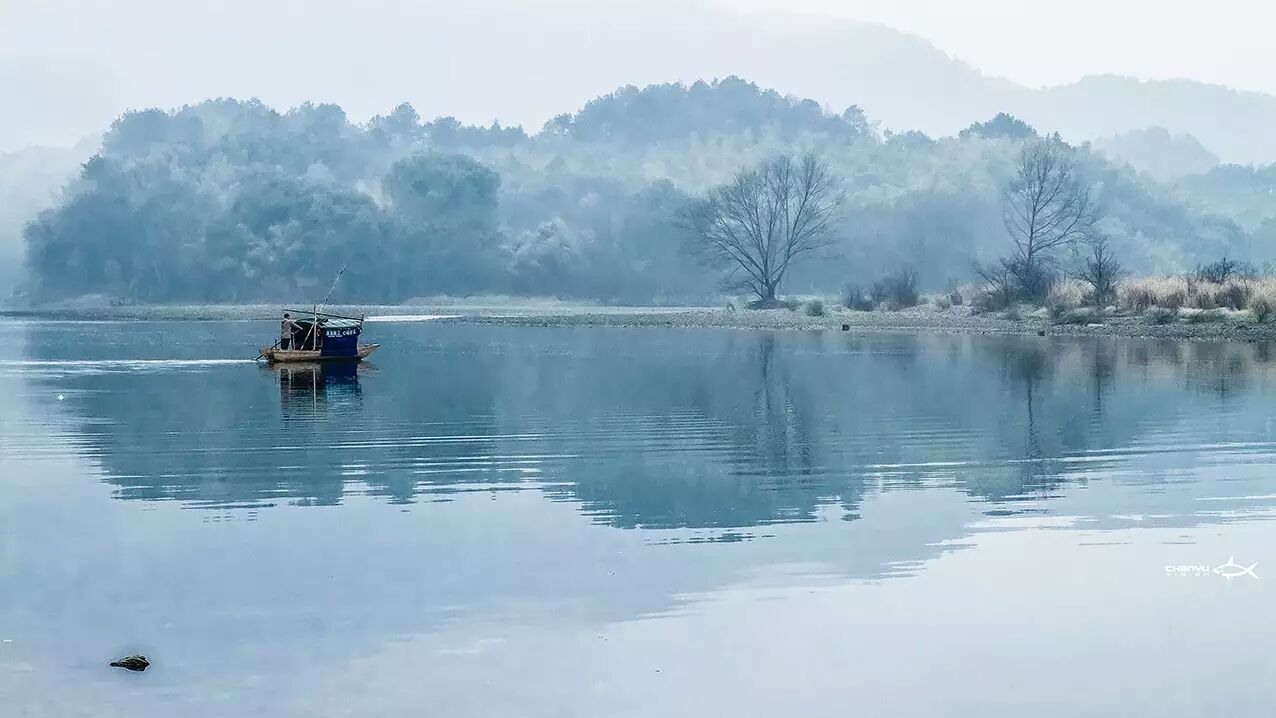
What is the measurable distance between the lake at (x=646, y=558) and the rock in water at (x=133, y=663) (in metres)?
0.10

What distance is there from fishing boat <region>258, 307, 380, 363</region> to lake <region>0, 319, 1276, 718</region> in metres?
18.6

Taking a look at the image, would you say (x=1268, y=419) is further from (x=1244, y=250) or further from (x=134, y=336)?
(x=1244, y=250)

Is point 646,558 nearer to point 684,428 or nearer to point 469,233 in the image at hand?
point 684,428

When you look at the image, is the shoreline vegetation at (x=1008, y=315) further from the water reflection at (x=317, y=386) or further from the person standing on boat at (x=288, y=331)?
the water reflection at (x=317, y=386)

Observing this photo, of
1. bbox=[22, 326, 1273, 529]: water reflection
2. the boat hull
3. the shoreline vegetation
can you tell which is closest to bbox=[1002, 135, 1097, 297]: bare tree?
the shoreline vegetation

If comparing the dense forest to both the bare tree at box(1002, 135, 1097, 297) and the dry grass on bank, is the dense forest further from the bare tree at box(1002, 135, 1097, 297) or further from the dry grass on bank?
the dry grass on bank

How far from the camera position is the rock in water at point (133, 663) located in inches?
476

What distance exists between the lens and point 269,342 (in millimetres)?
74375

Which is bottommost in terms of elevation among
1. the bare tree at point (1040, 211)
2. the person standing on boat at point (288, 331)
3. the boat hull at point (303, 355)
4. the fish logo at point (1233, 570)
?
the fish logo at point (1233, 570)

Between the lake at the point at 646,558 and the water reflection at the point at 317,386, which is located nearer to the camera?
the lake at the point at 646,558

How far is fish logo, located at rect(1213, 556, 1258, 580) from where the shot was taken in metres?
15.1

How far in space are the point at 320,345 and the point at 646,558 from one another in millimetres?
40611

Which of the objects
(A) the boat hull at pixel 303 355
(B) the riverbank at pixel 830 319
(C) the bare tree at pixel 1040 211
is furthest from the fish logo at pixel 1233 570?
(C) the bare tree at pixel 1040 211

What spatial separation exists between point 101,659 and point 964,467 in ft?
46.6
